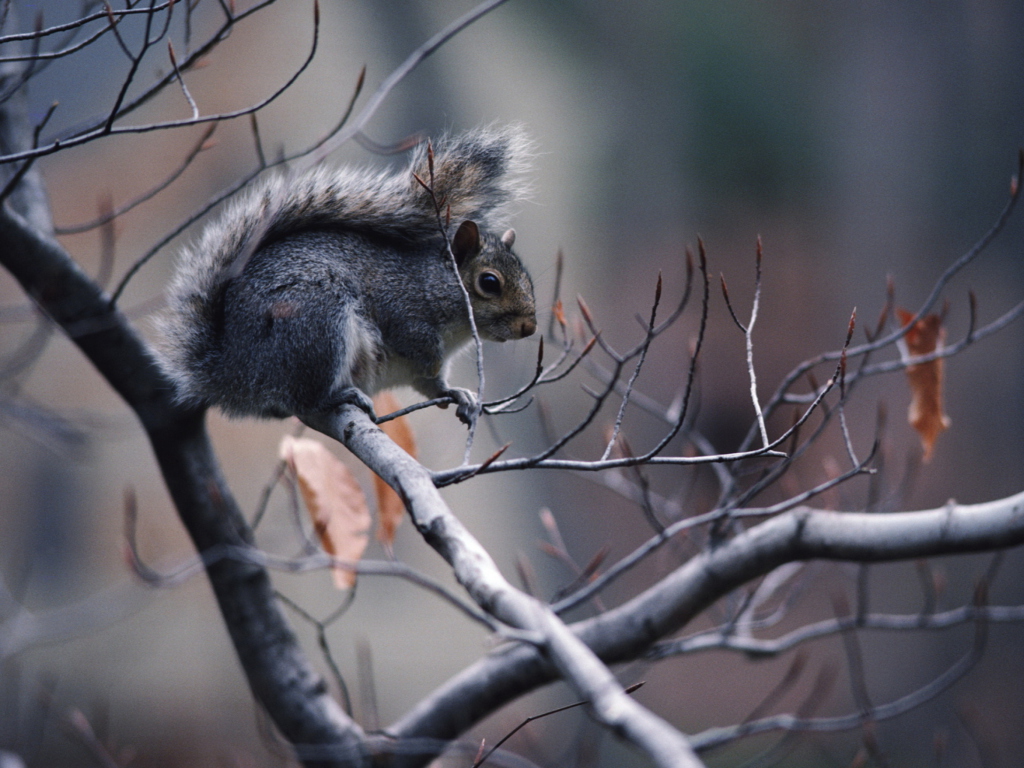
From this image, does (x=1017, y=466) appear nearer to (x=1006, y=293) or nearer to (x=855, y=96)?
(x=1006, y=293)

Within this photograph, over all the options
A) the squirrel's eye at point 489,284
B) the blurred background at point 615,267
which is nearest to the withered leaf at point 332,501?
the squirrel's eye at point 489,284

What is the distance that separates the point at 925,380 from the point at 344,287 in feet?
2.92

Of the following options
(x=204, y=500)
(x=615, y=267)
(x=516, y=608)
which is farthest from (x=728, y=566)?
(x=615, y=267)

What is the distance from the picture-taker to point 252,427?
137 inches

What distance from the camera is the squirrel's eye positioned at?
1404mm

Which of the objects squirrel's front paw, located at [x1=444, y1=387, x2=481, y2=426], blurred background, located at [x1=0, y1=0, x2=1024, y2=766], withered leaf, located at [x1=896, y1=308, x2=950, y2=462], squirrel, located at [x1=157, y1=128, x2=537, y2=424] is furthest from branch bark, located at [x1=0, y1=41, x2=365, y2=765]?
blurred background, located at [x1=0, y1=0, x2=1024, y2=766]

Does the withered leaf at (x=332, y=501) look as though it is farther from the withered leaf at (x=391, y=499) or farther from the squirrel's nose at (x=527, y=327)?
the squirrel's nose at (x=527, y=327)

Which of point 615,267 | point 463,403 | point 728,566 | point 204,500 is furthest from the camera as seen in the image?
point 615,267

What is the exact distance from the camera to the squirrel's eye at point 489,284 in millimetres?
1404

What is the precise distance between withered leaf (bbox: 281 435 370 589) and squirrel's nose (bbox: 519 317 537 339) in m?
0.42

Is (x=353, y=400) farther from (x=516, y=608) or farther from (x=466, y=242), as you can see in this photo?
(x=516, y=608)

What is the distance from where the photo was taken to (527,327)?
1421 mm

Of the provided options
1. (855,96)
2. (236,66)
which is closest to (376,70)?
(236,66)

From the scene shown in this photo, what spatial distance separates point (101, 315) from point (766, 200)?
428cm
